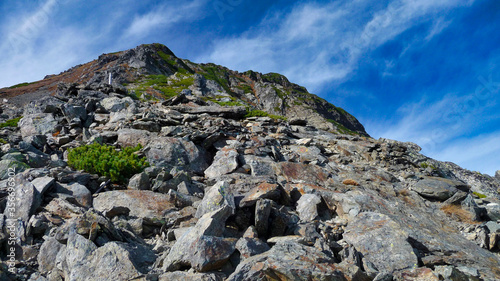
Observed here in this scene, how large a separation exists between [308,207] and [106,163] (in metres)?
10.6

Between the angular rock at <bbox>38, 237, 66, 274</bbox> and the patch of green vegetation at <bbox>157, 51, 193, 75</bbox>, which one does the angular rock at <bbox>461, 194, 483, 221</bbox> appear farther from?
the patch of green vegetation at <bbox>157, 51, 193, 75</bbox>

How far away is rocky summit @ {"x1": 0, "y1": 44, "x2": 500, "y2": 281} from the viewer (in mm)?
6895

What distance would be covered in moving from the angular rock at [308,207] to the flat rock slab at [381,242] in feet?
4.62

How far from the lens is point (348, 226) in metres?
9.85

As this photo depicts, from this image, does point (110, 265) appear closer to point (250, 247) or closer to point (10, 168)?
point (250, 247)

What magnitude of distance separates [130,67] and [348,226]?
10462 cm

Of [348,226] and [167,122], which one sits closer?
[348,226]

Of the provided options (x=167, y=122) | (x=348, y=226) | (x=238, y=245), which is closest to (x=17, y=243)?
(x=238, y=245)

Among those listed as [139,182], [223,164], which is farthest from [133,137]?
[223,164]

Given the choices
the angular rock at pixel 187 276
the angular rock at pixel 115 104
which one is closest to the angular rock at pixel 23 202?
the angular rock at pixel 187 276

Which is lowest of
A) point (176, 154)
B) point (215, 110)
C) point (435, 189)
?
point (176, 154)

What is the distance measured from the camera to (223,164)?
15.7 meters

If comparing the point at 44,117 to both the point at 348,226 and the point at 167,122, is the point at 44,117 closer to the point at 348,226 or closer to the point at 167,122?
the point at 167,122

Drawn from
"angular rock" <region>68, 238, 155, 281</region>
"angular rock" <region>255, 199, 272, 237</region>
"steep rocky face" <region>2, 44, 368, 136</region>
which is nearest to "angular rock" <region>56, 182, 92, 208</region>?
"angular rock" <region>68, 238, 155, 281</region>
